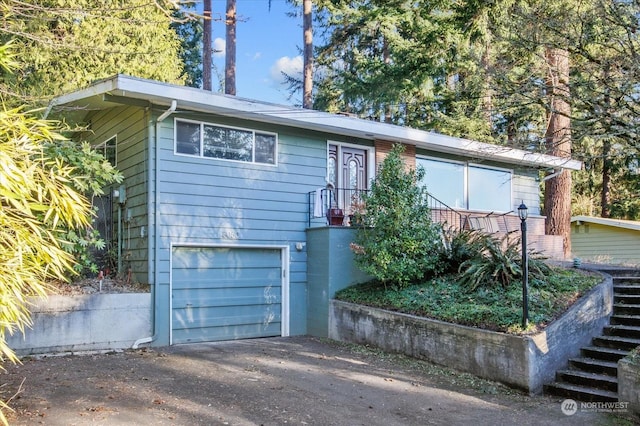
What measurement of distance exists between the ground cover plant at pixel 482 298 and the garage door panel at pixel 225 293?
141 cm

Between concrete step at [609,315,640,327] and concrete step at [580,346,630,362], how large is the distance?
863 millimetres

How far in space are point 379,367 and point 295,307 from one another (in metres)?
2.94

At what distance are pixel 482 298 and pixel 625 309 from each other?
2.42 m

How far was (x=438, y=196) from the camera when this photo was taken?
1202 cm

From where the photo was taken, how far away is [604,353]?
691 centimetres

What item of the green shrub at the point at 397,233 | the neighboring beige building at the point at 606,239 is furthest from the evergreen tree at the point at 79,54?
the neighboring beige building at the point at 606,239

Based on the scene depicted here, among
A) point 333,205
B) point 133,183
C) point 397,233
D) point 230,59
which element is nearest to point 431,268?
point 397,233

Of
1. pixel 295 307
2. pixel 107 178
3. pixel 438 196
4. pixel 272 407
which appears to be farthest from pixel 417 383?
pixel 438 196

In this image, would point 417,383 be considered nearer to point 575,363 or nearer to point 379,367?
point 379,367

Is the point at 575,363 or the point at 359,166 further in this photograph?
the point at 359,166

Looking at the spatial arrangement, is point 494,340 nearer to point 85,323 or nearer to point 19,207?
point 19,207

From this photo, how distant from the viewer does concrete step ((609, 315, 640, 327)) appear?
7.66 m

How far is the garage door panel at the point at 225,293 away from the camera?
8.52 meters

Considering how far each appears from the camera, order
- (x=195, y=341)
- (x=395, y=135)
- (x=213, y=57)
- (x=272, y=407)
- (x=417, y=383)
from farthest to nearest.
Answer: (x=213, y=57) < (x=395, y=135) < (x=195, y=341) < (x=417, y=383) < (x=272, y=407)
